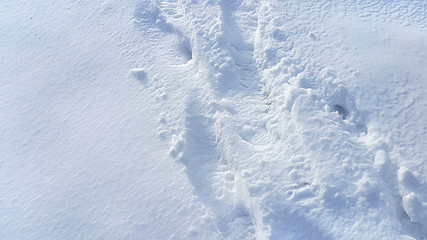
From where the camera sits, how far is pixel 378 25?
15.2 ft

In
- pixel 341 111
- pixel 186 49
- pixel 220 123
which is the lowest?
pixel 220 123

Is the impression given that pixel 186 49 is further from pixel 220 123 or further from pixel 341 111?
pixel 341 111

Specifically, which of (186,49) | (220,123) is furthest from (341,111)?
(186,49)

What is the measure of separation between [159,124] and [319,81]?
74.7 inches

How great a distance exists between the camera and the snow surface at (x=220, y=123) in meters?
3.62

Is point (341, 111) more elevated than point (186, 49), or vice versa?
point (186, 49)

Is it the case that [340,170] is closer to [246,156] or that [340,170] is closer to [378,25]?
[246,156]

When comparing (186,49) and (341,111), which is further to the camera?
(186,49)

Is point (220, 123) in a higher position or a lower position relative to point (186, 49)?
lower

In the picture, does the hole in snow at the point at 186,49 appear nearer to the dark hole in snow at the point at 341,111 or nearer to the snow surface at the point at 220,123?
the snow surface at the point at 220,123

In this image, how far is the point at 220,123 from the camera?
165 inches

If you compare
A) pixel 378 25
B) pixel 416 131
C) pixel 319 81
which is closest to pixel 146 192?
pixel 319 81

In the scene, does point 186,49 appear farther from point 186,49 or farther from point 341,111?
point 341,111

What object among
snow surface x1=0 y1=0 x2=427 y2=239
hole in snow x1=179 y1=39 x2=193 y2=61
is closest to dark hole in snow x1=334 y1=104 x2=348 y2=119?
snow surface x1=0 y1=0 x2=427 y2=239
